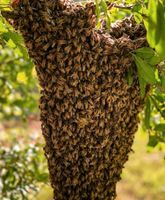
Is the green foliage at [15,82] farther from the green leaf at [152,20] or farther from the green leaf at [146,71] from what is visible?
the green leaf at [152,20]

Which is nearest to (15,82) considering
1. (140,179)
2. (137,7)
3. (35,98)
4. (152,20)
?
(35,98)

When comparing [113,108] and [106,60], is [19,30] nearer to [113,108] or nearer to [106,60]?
[106,60]

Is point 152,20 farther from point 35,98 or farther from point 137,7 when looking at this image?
point 35,98

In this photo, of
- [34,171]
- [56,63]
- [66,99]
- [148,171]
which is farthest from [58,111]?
[148,171]

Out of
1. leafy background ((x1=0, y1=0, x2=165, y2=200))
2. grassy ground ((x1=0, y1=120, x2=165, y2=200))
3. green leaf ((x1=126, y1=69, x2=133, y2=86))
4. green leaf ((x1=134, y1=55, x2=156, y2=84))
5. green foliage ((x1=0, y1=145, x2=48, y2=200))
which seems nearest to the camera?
leafy background ((x1=0, y1=0, x2=165, y2=200))

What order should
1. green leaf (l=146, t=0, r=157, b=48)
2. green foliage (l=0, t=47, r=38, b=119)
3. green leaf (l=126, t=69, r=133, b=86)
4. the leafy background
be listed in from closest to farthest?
green leaf (l=146, t=0, r=157, b=48) → the leafy background → green leaf (l=126, t=69, r=133, b=86) → green foliage (l=0, t=47, r=38, b=119)

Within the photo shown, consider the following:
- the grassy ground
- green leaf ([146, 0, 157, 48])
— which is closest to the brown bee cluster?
green leaf ([146, 0, 157, 48])

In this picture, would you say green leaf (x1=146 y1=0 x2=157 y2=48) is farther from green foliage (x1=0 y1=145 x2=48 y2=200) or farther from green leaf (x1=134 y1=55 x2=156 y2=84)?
green foliage (x1=0 y1=145 x2=48 y2=200)

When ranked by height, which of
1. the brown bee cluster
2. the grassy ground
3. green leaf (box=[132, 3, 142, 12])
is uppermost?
green leaf (box=[132, 3, 142, 12])
